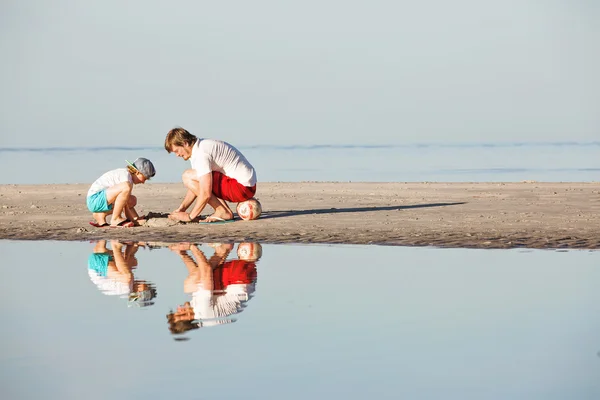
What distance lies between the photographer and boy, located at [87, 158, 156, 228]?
13047 mm

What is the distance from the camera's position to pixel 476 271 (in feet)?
30.9

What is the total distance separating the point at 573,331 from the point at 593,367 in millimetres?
942

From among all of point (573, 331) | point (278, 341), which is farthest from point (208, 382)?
point (573, 331)

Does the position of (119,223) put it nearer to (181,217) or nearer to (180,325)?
(181,217)

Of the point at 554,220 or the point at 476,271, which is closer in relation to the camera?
the point at 476,271

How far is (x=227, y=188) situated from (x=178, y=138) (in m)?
1.05

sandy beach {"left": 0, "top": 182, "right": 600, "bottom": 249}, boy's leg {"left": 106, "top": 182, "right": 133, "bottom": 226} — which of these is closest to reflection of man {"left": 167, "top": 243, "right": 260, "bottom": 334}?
sandy beach {"left": 0, "top": 182, "right": 600, "bottom": 249}

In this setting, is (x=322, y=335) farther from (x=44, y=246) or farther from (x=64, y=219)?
(x=64, y=219)

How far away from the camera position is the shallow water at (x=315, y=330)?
5496 millimetres

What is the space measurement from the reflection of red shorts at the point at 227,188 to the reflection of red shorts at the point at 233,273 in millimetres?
3579

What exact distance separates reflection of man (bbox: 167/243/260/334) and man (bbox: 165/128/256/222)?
201 centimetres

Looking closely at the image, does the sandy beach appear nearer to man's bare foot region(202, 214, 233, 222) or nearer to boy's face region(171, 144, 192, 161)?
man's bare foot region(202, 214, 233, 222)

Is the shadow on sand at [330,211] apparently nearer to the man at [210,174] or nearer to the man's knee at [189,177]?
the man at [210,174]

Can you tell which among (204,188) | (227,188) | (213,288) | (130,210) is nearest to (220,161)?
(227,188)
